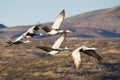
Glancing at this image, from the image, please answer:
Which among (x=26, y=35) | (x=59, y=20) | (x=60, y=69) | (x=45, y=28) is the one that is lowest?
(x=60, y=69)

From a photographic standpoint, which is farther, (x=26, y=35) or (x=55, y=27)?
(x=55, y=27)

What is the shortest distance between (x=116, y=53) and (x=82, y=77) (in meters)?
36.9

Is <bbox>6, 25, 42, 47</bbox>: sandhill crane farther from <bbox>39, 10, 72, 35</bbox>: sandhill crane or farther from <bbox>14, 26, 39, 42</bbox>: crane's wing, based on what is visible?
<bbox>39, 10, 72, 35</bbox>: sandhill crane

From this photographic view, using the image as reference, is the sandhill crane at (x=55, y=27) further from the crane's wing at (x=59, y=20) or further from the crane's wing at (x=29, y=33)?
the crane's wing at (x=29, y=33)

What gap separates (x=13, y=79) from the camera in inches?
3455

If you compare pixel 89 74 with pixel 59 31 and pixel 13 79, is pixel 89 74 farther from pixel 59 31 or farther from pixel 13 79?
pixel 59 31

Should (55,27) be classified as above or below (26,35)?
above

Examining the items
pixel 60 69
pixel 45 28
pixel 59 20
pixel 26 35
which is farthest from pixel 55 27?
pixel 60 69

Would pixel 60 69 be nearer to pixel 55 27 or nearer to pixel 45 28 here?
pixel 55 27

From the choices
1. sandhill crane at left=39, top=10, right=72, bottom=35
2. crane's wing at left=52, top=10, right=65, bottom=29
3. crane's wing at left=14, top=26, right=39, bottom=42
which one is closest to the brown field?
crane's wing at left=52, top=10, right=65, bottom=29

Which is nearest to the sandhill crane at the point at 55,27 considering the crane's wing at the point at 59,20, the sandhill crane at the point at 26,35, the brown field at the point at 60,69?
the crane's wing at the point at 59,20

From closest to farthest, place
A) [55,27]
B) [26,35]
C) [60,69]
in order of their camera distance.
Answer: [26,35], [55,27], [60,69]

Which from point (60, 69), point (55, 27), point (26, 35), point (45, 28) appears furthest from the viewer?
point (60, 69)

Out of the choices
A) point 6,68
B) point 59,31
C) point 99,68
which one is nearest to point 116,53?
point 99,68
